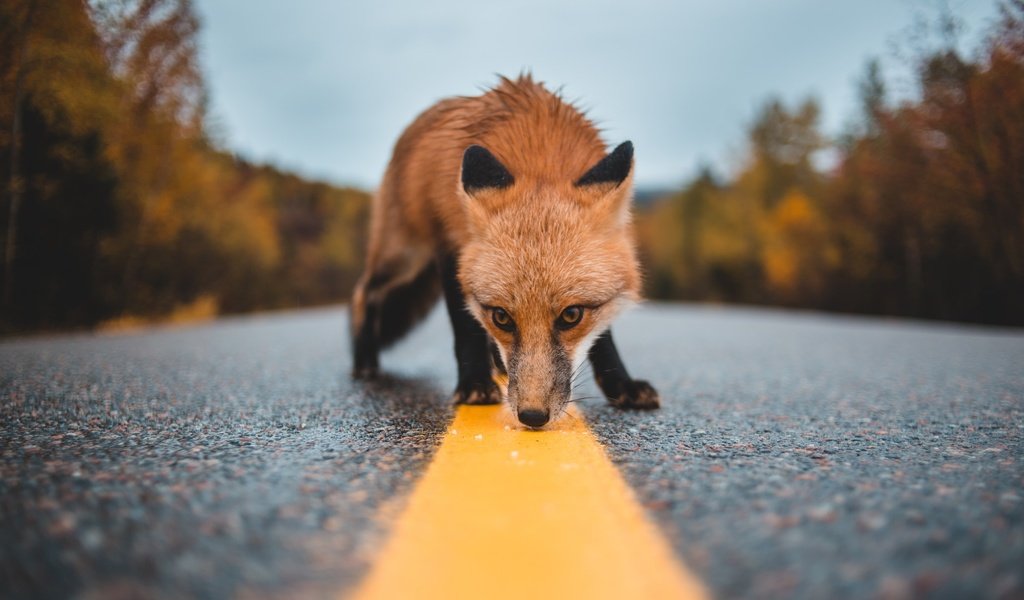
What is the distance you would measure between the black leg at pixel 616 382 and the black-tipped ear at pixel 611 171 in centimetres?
86

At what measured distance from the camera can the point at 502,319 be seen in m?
2.93

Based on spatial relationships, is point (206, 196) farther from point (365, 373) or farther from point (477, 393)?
point (477, 393)

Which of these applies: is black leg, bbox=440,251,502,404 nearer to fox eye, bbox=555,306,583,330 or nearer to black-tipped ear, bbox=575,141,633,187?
fox eye, bbox=555,306,583,330

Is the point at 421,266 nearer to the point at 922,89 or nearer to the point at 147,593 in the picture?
the point at 147,593

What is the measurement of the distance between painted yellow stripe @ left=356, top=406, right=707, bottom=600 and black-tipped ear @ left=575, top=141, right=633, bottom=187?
5.14 feet

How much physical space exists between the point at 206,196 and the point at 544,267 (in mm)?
18662

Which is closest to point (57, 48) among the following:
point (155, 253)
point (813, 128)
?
point (155, 253)

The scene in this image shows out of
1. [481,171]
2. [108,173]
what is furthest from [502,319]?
[108,173]

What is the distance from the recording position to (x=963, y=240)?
19453 mm

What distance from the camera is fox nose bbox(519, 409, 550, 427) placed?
8.54 feet

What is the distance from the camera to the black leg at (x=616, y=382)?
338cm

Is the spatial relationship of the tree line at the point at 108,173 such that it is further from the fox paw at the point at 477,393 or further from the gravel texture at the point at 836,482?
the gravel texture at the point at 836,482

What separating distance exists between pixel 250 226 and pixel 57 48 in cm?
2118

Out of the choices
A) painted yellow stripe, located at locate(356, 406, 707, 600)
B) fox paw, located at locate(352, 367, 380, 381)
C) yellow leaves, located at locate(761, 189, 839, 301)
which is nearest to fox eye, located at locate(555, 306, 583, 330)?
painted yellow stripe, located at locate(356, 406, 707, 600)
